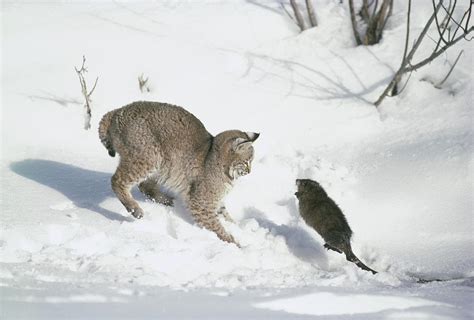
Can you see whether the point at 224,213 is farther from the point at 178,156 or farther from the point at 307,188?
the point at 307,188

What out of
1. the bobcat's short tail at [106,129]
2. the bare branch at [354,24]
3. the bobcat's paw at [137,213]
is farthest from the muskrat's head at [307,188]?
the bare branch at [354,24]

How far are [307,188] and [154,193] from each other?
1.69 m

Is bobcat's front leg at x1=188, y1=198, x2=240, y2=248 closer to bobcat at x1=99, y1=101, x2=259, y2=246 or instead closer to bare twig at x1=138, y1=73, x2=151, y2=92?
bobcat at x1=99, y1=101, x2=259, y2=246

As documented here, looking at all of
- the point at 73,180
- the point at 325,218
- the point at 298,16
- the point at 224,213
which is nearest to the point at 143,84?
the point at 73,180

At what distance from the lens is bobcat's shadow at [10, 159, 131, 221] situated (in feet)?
22.7

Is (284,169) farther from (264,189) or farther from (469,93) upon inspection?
(469,93)

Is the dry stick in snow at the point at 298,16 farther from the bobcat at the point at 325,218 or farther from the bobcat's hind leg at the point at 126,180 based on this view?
the bobcat's hind leg at the point at 126,180

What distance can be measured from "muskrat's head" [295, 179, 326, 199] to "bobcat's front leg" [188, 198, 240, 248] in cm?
94

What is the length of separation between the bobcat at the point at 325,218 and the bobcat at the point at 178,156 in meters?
0.69

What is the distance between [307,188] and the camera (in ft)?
22.8

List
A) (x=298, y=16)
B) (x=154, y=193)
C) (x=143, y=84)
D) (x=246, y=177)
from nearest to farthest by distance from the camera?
(x=154, y=193) < (x=246, y=177) < (x=143, y=84) < (x=298, y=16)

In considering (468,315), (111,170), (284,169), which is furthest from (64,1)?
(468,315)

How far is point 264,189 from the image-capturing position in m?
7.62

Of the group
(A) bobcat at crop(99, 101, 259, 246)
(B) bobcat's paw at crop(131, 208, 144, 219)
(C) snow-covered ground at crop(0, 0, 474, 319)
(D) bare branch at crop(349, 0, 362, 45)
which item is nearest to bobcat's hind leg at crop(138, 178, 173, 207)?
(C) snow-covered ground at crop(0, 0, 474, 319)
